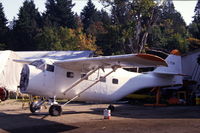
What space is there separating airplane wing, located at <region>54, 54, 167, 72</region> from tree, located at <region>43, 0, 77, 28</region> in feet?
156

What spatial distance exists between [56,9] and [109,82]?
54295 millimetres

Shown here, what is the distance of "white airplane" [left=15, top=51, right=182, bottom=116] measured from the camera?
11.8 metres

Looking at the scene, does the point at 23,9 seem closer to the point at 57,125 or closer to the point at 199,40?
the point at 199,40

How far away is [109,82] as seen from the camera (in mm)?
14617

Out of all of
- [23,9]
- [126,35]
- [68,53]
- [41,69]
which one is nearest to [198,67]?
[126,35]

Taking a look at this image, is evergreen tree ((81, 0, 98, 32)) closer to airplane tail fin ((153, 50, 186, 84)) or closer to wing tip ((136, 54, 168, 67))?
airplane tail fin ((153, 50, 186, 84))

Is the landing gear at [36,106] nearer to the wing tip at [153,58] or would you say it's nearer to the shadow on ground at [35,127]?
the shadow on ground at [35,127]

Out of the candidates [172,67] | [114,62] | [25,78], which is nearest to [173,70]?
[172,67]

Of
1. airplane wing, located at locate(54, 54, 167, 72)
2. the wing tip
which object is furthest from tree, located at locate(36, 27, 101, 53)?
the wing tip

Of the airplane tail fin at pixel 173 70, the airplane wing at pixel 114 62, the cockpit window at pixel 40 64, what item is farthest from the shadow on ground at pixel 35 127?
the airplane tail fin at pixel 173 70

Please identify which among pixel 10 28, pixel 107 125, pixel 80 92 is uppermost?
pixel 10 28

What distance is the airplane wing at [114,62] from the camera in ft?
33.9

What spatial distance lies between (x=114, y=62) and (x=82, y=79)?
5.94 feet

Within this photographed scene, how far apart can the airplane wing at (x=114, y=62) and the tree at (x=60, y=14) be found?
47.4 metres
